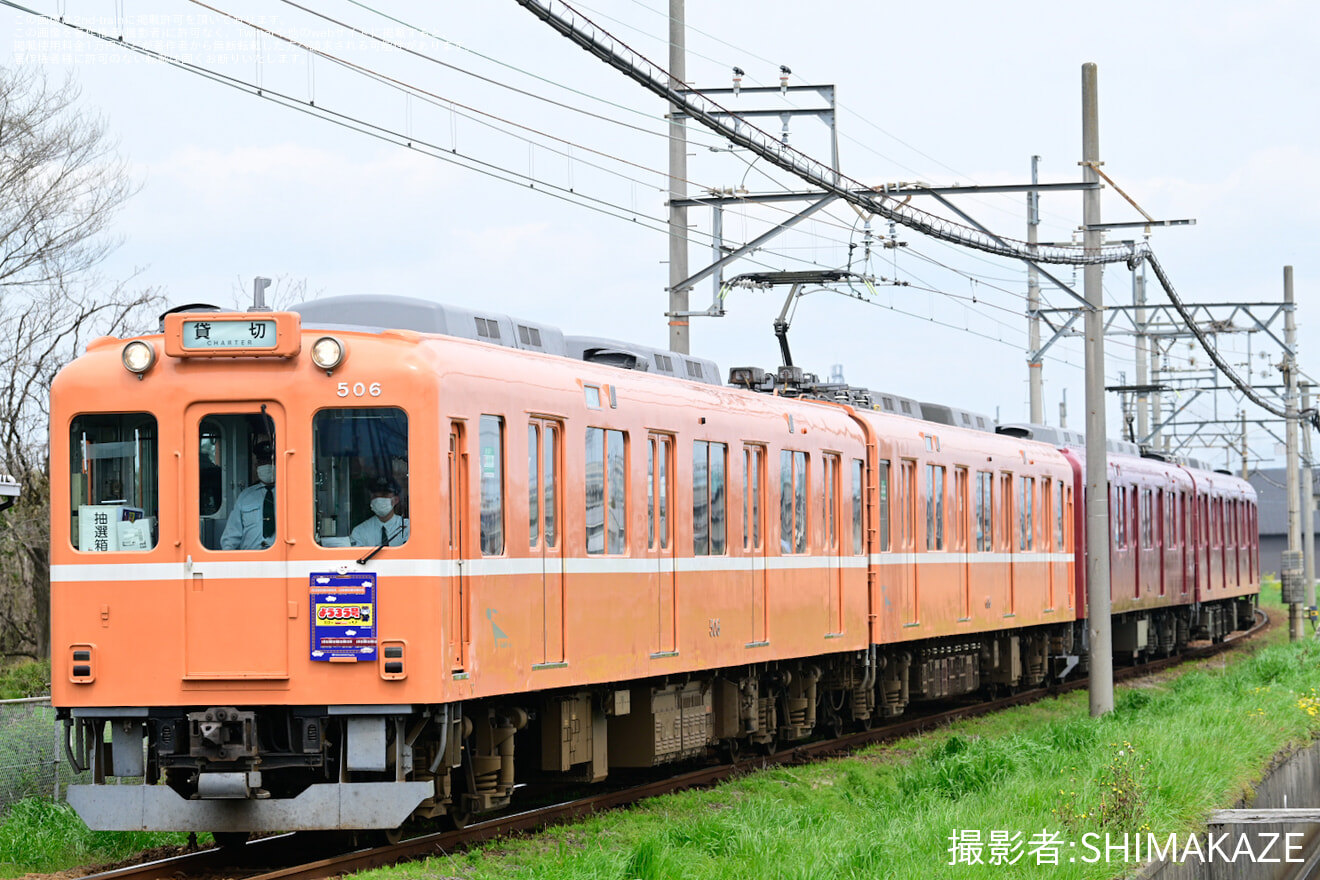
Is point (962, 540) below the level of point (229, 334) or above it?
→ below

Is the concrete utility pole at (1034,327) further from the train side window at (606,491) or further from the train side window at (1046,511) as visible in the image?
the train side window at (606,491)

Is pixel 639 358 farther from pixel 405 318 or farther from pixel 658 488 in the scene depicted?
pixel 405 318

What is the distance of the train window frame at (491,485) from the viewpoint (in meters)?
10.9

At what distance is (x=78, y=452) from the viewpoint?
10.7m

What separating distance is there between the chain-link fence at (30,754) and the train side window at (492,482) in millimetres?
3413

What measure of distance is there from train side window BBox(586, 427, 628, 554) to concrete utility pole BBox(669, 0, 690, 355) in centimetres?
579

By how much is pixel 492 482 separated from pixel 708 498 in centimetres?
362

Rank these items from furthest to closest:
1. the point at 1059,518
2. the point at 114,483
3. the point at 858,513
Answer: the point at 1059,518 → the point at 858,513 → the point at 114,483

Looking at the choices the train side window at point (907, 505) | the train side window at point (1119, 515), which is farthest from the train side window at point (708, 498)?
the train side window at point (1119, 515)

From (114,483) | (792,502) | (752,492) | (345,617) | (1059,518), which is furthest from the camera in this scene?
(1059,518)

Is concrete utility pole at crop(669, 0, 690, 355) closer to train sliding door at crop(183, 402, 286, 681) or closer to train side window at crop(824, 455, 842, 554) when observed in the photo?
train side window at crop(824, 455, 842, 554)

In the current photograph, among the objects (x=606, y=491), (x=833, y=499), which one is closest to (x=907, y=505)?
(x=833, y=499)

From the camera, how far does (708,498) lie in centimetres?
1440

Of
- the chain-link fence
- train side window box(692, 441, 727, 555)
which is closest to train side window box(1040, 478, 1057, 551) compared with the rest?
train side window box(692, 441, 727, 555)
